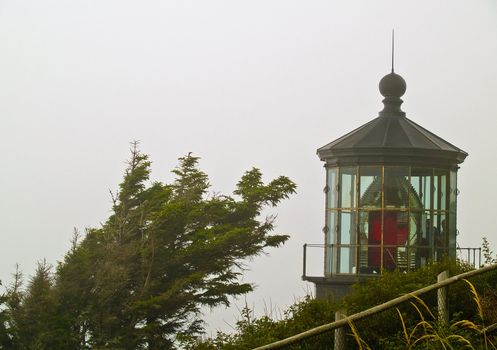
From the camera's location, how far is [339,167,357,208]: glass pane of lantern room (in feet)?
71.8

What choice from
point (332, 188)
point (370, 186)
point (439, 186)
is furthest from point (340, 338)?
point (439, 186)

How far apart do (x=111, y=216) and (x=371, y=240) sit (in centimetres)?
1028

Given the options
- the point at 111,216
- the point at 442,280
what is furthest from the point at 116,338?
the point at 442,280

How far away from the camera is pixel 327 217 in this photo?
22406 millimetres

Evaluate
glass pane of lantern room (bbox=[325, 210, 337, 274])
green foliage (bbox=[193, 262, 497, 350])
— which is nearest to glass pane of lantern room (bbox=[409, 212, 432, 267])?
glass pane of lantern room (bbox=[325, 210, 337, 274])

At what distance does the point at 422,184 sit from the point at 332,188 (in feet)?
5.03

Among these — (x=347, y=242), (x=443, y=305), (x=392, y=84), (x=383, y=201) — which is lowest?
(x=443, y=305)

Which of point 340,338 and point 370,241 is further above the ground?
point 370,241

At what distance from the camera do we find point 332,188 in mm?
22219

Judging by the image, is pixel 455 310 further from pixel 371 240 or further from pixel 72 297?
pixel 72 297

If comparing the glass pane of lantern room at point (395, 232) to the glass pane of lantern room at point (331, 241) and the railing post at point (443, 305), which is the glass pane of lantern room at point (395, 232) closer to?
the glass pane of lantern room at point (331, 241)

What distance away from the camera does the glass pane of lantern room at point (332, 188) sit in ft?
72.6

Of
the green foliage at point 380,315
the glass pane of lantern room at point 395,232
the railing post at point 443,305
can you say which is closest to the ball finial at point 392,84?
the glass pane of lantern room at point 395,232

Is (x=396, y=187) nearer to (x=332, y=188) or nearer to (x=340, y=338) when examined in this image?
(x=332, y=188)
